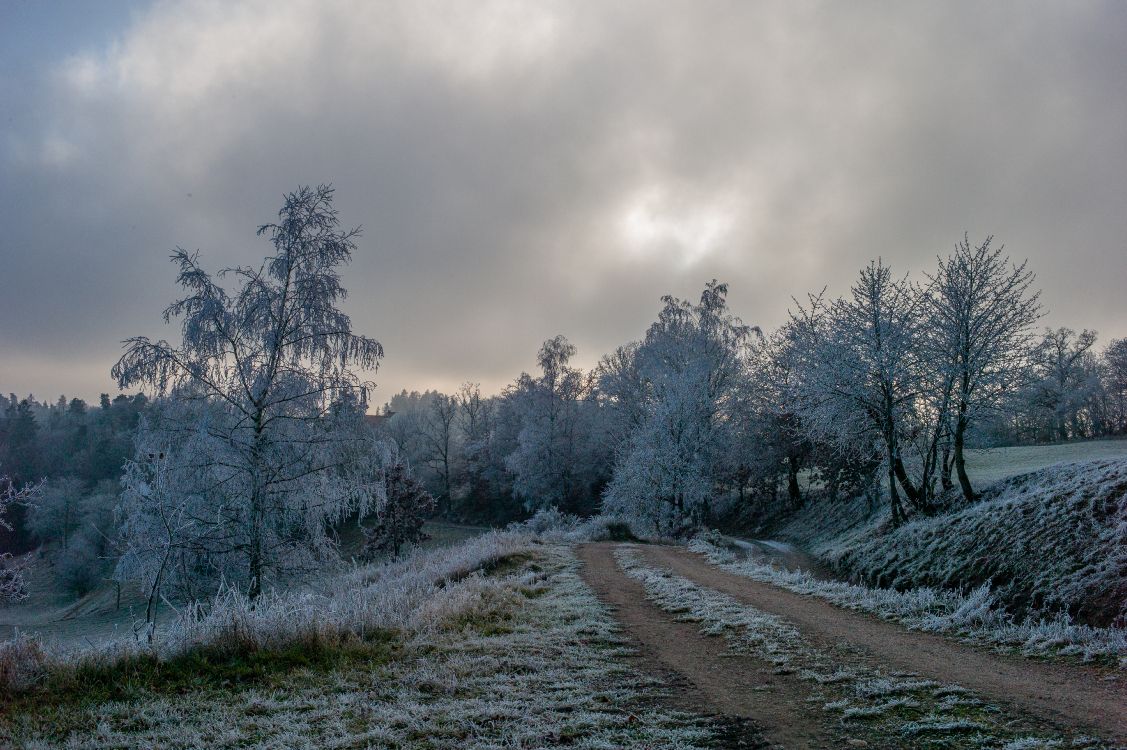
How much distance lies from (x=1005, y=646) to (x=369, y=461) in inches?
458

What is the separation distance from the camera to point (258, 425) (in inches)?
505

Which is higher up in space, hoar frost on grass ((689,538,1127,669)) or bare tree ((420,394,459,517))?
bare tree ((420,394,459,517))

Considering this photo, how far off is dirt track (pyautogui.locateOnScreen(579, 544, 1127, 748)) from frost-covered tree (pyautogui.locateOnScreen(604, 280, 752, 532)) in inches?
873

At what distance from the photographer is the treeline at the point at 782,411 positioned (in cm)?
1744

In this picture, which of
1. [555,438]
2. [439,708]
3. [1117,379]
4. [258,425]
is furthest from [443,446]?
[439,708]

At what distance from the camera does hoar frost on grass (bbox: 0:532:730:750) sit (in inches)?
175

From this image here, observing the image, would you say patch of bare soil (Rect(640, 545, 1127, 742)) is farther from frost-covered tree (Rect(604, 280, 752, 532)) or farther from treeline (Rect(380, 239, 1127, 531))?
frost-covered tree (Rect(604, 280, 752, 532))

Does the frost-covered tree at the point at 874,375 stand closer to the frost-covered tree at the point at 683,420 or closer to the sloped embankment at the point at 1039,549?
the sloped embankment at the point at 1039,549

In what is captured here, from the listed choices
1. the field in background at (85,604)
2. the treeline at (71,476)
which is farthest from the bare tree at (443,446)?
the treeline at (71,476)

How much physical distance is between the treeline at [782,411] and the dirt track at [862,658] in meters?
9.10

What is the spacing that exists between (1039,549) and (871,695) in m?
7.67

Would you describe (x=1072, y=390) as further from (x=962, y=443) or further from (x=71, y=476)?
(x=71, y=476)

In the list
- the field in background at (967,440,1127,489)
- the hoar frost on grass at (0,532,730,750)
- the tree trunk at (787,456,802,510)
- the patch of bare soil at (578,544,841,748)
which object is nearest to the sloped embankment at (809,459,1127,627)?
the patch of bare soil at (578,544,841,748)

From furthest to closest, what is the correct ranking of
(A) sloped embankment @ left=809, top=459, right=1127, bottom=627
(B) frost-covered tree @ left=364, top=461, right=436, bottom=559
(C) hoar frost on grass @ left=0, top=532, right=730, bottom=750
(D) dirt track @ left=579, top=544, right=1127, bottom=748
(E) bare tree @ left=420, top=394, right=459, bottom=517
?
(E) bare tree @ left=420, top=394, right=459, bottom=517 < (B) frost-covered tree @ left=364, top=461, right=436, bottom=559 < (A) sloped embankment @ left=809, top=459, right=1127, bottom=627 < (D) dirt track @ left=579, top=544, right=1127, bottom=748 < (C) hoar frost on grass @ left=0, top=532, right=730, bottom=750
